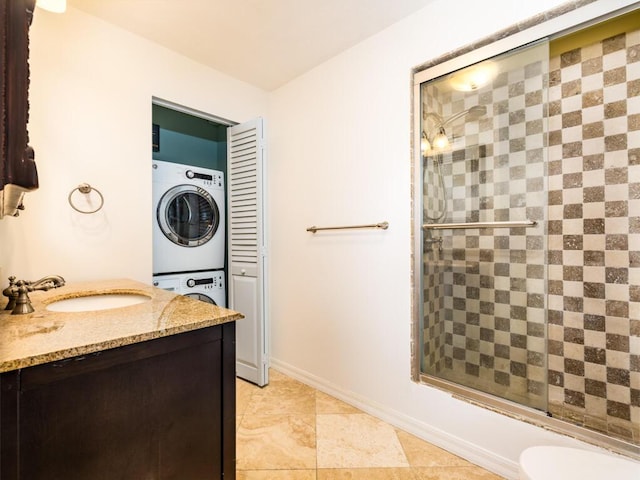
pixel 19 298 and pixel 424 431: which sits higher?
pixel 19 298

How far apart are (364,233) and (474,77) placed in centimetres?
105

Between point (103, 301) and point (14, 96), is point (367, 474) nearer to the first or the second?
point (103, 301)

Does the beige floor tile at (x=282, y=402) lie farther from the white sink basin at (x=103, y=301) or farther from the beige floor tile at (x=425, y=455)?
the white sink basin at (x=103, y=301)

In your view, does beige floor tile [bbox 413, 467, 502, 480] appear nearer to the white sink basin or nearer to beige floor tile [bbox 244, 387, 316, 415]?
beige floor tile [bbox 244, 387, 316, 415]

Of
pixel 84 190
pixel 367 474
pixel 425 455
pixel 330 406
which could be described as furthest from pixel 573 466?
pixel 84 190

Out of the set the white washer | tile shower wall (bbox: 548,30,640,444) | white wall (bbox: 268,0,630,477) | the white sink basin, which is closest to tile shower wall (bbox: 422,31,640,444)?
tile shower wall (bbox: 548,30,640,444)

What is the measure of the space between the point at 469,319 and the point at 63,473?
1873 mm

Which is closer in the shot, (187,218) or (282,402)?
(282,402)

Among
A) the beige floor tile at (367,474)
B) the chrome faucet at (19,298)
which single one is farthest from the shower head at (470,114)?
the chrome faucet at (19,298)

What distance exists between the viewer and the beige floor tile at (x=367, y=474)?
1438 millimetres

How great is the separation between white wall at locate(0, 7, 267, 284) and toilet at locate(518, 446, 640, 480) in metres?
2.14

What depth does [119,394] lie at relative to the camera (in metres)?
0.83

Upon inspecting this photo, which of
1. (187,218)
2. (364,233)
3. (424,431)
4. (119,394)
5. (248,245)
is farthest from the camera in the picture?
(187,218)

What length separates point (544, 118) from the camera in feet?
5.10
